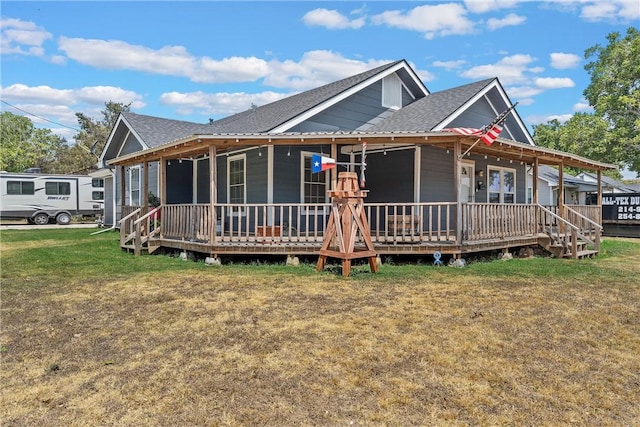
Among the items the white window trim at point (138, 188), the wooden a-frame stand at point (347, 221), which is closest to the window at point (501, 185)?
the wooden a-frame stand at point (347, 221)

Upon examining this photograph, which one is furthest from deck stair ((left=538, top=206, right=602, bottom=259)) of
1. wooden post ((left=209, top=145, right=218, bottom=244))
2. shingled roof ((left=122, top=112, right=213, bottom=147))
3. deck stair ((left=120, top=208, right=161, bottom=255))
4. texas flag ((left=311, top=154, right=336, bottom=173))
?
shingled roof ((left=122, top=112, right=213, bottom=147))

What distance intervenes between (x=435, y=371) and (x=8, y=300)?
5501 mm

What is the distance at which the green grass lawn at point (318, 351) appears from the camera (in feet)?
9.37

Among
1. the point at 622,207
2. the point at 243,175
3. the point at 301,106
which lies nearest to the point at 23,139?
the point at 243,175

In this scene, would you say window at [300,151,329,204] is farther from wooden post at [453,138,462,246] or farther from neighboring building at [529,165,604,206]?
neighboring building at [529,165,604,206]

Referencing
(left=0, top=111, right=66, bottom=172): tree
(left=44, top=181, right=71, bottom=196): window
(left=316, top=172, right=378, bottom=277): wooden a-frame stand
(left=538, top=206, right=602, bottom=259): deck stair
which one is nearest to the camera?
(left=316, top=172, right=378, bottom=277): wooden a-frame stand

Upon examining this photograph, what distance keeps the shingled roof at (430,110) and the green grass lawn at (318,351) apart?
5.46 m

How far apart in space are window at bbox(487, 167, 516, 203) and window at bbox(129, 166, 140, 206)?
12029 millimetres

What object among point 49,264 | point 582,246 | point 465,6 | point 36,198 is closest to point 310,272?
point 49,264

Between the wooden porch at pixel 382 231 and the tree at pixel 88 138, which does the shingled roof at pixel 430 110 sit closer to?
the wooden porch at pixel 382 231

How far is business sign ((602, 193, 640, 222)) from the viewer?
17.6 metres

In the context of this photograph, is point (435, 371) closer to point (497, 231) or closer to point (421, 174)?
point (497, 231)

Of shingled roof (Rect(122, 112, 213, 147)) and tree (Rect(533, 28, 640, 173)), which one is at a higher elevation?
tree (Rect(533, 28, 640, 173))

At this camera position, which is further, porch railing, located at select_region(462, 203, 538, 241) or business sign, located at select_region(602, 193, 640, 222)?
business sign, located at select_region(602, 193, 640, 222)
